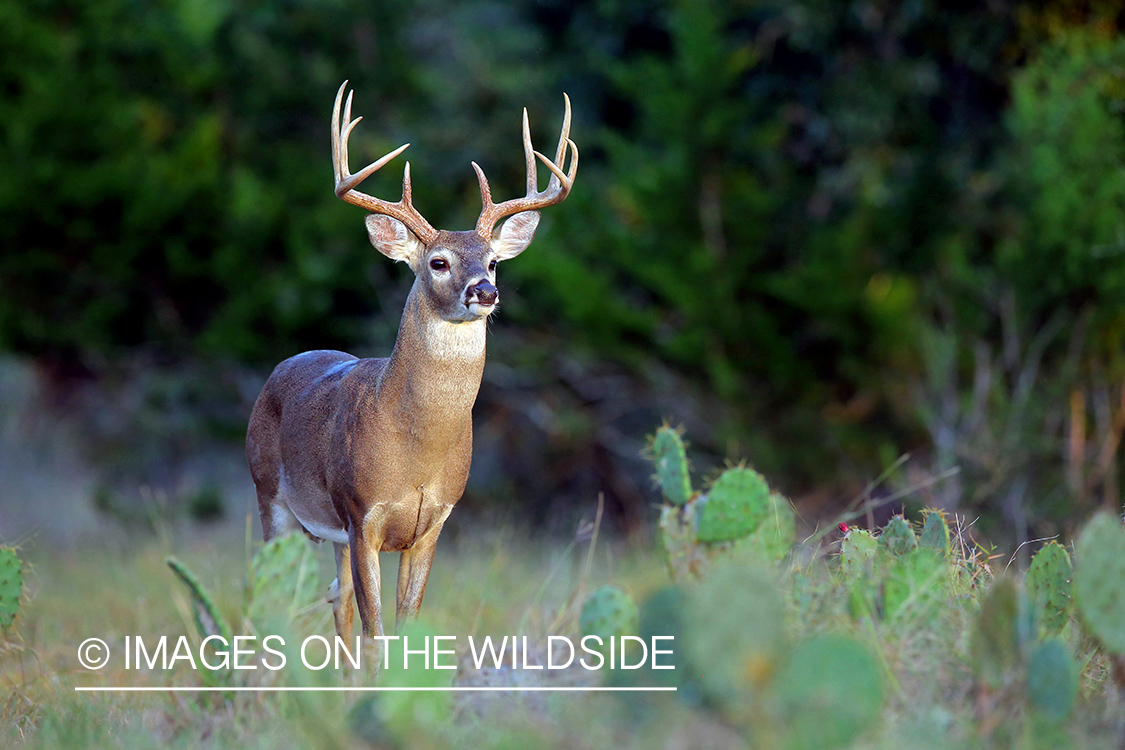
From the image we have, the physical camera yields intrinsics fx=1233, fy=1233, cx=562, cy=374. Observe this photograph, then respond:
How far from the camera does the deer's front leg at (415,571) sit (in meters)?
4.25

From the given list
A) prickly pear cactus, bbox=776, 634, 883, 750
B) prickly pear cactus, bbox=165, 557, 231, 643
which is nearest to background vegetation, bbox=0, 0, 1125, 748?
prickly pear cactus, bbox=165, 557, 231, 643

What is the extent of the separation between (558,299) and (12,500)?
6639 millimetres

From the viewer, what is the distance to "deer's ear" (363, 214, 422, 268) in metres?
4.47

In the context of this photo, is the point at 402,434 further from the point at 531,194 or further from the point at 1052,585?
the point at 1052,585

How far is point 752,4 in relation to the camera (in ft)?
37.4

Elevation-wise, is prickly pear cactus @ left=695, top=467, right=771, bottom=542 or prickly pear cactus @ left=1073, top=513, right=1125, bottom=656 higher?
prickly pear cactus @ left=695, top=467, right=771, bottom=542

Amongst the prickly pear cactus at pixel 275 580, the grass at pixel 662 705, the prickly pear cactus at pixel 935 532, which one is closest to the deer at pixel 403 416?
the prickly pear cactus at pixel 275 580

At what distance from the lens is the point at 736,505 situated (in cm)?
368

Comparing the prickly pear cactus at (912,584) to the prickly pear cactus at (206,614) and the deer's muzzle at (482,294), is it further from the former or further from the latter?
the prickly pear cactus at (206,614)

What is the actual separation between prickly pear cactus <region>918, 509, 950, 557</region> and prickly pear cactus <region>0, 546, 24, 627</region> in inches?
121

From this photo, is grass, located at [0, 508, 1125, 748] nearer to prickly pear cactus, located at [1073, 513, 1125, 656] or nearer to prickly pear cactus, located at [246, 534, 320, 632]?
prickly pear cactus, located at [246, 534, 320, 632]

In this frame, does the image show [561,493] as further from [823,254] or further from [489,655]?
[489,655]
